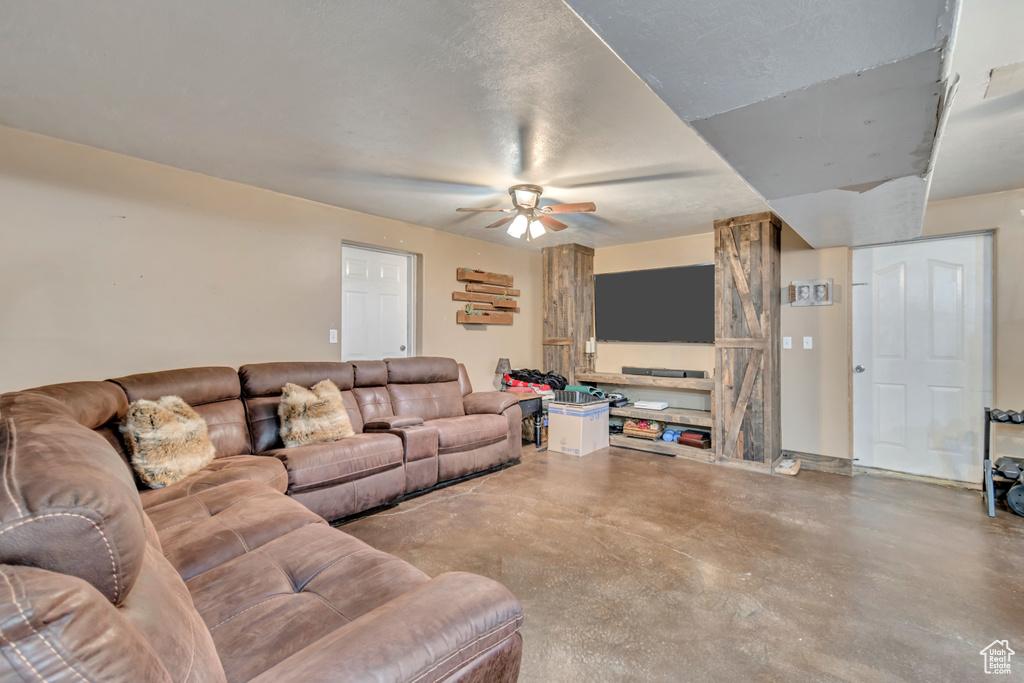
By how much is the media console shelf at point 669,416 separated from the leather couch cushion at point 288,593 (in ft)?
11.9

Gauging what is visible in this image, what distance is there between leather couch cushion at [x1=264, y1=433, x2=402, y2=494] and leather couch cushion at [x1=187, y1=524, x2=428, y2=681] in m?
1.13

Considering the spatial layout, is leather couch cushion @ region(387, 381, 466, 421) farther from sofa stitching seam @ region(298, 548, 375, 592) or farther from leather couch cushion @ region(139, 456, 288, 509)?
sofa stitching seam @ region(298, 548, 375, 592)

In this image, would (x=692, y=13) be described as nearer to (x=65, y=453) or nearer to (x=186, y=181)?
(x=65, y=453)

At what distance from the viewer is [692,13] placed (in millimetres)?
1041

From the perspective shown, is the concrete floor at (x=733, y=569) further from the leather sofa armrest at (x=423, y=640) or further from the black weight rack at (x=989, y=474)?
the leather sofa armrest at (x=423, y=640)

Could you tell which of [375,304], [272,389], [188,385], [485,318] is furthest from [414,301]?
[188,385]

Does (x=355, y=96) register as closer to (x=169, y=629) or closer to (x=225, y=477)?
(x=225, y=477)

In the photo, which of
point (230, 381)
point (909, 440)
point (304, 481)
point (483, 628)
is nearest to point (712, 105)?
point (483, 628)

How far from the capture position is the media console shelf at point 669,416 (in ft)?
14.4

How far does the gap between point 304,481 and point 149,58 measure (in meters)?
2.19

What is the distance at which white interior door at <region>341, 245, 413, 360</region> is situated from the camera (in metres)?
4.21

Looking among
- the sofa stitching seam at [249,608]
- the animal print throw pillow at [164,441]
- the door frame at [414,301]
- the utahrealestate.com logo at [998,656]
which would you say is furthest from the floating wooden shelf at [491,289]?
the utahrealestate.com logo at [998,656]

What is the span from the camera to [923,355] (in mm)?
3709

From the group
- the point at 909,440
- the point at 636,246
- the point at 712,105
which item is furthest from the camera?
the point at 636,246
